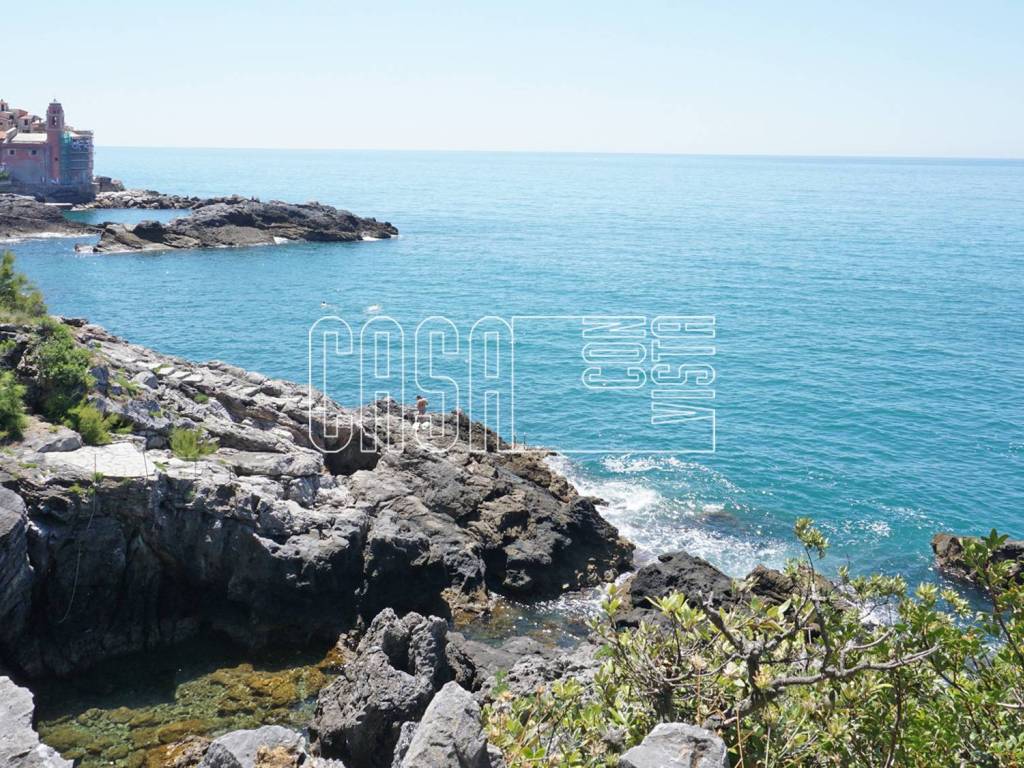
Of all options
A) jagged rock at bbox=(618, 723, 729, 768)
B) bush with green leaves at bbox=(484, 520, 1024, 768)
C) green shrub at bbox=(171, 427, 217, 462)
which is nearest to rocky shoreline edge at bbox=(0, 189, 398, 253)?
green shrub at bbox=(171, 427, 217, 462)

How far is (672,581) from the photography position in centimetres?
2672

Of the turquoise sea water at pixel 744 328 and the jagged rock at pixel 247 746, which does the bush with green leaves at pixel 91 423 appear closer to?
the jagged rock at pixel 247 746

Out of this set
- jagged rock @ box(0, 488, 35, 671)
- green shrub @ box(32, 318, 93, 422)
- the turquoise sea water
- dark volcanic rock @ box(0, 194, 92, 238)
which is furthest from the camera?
dark volcanic rock @ box(0, 194, 92, 238)

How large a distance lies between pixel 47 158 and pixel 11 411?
375 feet

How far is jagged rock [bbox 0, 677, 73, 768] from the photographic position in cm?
1133

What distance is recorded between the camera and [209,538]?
2339 cm

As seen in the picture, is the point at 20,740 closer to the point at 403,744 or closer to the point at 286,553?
the point at 403,744

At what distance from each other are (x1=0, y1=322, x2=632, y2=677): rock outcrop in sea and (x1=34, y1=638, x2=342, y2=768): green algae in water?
23.3 inches

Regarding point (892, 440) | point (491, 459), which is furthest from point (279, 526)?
point (892, 440)

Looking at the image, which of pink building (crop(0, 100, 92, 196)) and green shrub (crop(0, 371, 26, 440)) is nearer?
green shrub (crop(0, 371, 26, 440))

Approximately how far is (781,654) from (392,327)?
5525cm

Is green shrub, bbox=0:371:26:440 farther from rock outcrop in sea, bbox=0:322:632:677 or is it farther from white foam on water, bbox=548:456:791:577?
white foam on water, bbox=548:456:791:577

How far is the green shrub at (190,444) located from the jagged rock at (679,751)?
2015 cm

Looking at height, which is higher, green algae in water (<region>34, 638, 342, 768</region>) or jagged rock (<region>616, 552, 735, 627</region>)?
jagged rock (<region>616, 552, 735, 627</region>)
